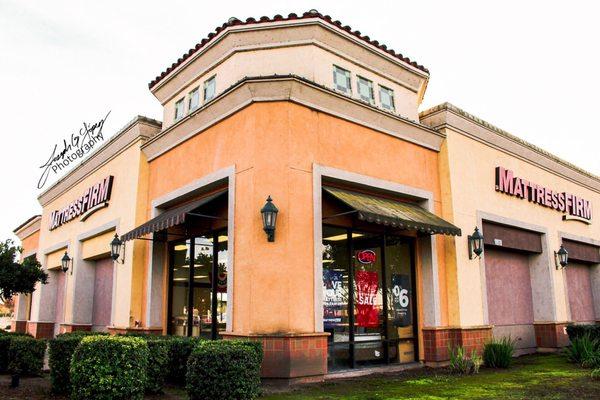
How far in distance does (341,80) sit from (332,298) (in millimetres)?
5293

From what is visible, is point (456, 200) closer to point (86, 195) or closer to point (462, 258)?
point (462, 258)

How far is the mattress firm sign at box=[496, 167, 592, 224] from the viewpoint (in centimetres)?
1518

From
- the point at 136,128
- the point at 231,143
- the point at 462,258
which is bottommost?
the point at 462,258

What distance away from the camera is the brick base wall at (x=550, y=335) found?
15805mm

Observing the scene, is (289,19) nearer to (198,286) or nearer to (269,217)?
(269,217)

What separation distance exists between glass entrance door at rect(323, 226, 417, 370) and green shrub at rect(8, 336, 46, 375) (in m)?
6.73

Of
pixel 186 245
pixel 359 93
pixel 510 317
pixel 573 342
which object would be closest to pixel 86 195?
pixel 186 245

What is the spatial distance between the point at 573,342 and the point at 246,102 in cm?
1022

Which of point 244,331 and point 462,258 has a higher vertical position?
point 462,258

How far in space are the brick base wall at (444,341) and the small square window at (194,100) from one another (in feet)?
27.6

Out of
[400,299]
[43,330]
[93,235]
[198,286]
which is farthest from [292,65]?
[43,330]

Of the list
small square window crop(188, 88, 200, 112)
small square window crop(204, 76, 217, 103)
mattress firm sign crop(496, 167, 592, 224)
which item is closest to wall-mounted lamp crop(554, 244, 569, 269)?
mattress firm sign crop(496, 167, 592, 224)

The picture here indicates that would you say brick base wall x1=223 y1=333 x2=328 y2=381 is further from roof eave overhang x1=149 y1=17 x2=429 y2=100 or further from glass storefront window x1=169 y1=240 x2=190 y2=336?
roof eave overhang x1=149 y1=17 x2=429 y2=100

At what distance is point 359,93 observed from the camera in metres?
12.6
